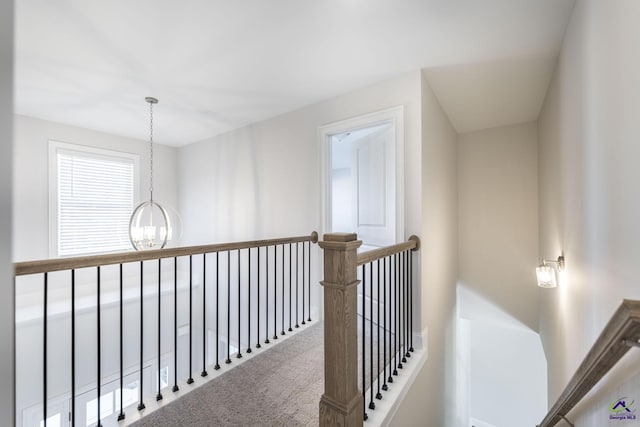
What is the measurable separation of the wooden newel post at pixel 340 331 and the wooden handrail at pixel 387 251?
0.57 feet

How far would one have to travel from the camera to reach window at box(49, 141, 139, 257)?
368 centimetres

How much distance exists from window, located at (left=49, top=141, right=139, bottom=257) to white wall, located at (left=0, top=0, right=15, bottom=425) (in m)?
4.50

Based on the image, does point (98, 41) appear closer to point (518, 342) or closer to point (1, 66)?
point (1, 66)

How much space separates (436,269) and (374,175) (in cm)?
115

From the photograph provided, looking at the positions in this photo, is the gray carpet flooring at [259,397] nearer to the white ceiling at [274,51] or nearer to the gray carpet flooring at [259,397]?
the gray carpet flooring at [259,397]

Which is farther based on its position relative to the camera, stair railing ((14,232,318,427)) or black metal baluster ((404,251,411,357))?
stair railing ((14,232,318,427))

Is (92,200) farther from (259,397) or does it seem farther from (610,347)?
(610,347)

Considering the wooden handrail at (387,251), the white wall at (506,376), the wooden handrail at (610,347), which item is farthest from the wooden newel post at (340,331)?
the white wall at (506,376)

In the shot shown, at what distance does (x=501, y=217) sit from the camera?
3600 millimetres

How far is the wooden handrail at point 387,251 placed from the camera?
1.59m

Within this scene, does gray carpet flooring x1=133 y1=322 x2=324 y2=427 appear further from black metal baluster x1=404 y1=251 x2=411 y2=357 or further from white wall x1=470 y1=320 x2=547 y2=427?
white wall x1=470 y1=320 x2=547 y2=427

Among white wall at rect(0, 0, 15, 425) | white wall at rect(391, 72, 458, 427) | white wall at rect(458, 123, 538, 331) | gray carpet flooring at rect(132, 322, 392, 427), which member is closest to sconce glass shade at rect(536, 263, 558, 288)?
white wall at rect(391, 72, 458, 427)

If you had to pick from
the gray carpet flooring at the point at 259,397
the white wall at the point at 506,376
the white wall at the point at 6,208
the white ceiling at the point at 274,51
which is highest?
the white ceiling at the point at 274,51

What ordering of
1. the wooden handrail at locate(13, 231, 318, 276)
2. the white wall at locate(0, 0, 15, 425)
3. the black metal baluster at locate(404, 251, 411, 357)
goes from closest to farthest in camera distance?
1. the white wall at locate(0, 0, 15, 425)
2. the wooden handrail at locate(13, 231, 318, 276)
3. the black metal baluster at locate(404, 251, 411, 357)
